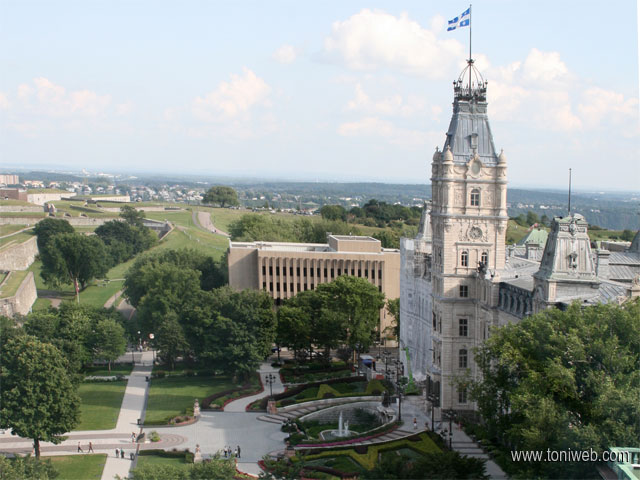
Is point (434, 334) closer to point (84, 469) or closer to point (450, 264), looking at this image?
point (450, 264)

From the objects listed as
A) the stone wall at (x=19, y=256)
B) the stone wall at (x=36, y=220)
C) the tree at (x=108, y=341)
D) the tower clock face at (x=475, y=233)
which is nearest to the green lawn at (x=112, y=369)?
the tree at (x=108, y=341)

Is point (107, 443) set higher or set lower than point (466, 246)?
lower

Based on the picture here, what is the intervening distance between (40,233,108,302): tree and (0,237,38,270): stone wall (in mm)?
5061

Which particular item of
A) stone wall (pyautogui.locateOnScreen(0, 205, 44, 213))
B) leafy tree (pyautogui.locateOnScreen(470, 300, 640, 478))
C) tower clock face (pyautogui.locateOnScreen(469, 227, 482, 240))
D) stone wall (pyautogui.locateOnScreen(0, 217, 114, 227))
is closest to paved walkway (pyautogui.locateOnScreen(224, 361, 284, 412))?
tower clock face (pyautogui.locateOnScreen(469, 227, 482, 240))

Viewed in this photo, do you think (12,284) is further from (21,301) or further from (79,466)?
(79,466)

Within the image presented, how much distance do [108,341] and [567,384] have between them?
5511 cm

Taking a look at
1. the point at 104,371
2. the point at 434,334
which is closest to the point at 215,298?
the point at 104,371

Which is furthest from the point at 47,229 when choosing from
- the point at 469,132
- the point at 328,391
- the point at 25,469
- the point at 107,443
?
the point at 25,469

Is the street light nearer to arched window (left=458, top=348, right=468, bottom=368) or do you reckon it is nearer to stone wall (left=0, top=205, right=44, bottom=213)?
arched window (left=458, top=348, right=468, bottom=368)

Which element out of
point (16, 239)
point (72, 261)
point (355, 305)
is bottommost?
point (72, 261)

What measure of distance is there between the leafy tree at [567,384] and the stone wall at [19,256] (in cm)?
9530

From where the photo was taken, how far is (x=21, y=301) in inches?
3748

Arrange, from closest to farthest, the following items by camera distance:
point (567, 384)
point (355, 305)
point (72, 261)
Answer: point (567, 384) < point (355, 305) < point (72, 261)

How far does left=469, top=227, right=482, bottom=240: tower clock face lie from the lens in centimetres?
5853
